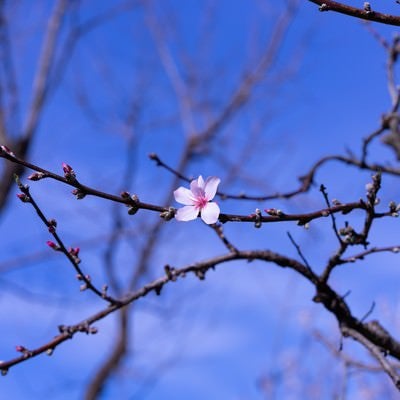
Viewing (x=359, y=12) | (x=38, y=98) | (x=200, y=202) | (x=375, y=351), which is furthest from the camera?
(x=38, y=98)

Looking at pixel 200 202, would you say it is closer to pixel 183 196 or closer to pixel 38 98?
pixel 183 196

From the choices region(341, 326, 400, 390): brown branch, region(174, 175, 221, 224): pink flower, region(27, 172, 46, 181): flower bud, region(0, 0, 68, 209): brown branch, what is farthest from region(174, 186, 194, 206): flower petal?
region(0, 0, 68, 209): brown branch

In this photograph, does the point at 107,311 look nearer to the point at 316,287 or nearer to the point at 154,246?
the point at 316,287

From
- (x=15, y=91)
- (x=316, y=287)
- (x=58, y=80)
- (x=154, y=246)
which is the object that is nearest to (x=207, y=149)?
(x=154, y=246)

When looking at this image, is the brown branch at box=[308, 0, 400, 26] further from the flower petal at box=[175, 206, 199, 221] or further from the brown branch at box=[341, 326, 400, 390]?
the brown branch at box=[341, 326, 400, 390]

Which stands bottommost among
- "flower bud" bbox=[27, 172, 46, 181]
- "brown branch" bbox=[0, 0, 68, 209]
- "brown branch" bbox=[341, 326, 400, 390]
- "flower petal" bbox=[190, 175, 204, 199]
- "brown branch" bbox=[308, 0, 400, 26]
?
"brown branch" bbox=[341, 326, 400, 390]

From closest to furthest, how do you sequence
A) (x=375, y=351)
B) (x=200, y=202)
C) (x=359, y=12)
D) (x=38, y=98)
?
(x=359, y=12) → (x=200, y=202) → (x=375, y=351) → (x=38, y=98)

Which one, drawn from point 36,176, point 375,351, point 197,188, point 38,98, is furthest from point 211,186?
point 38,98
